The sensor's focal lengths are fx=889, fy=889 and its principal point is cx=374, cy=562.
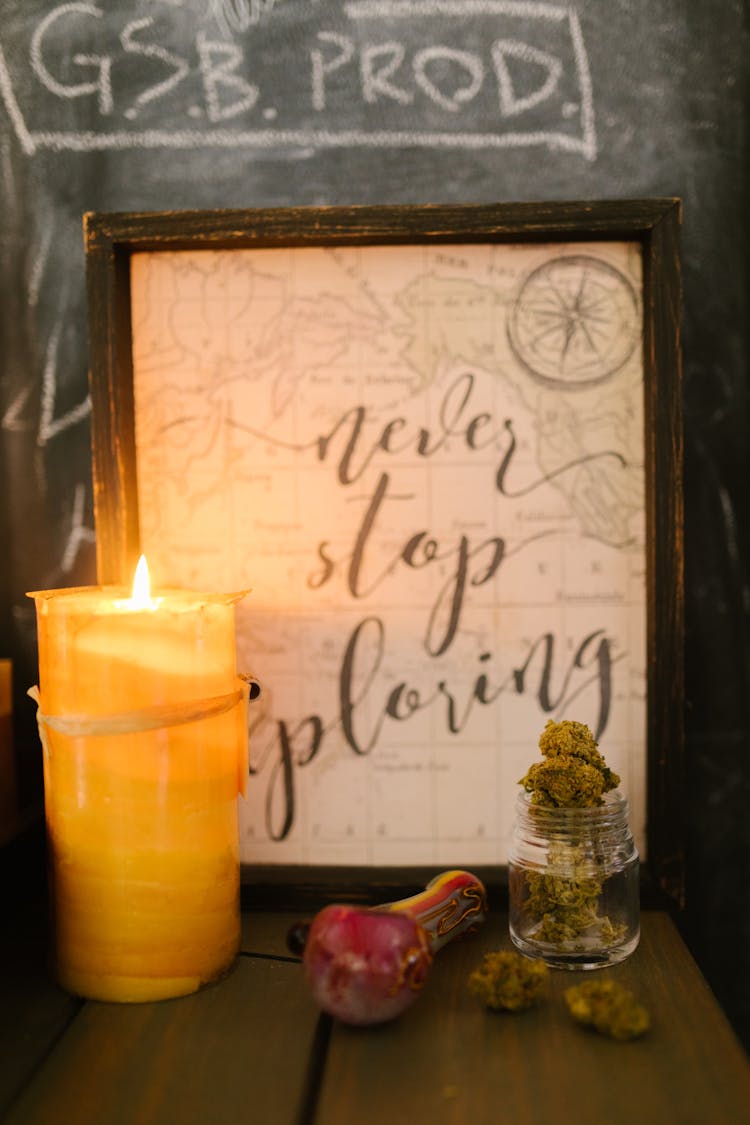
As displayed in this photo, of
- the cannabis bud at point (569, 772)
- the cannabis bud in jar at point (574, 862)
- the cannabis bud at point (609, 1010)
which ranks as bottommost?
the cannabis bud at point (609, 1010)

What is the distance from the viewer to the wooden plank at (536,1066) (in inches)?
19.5

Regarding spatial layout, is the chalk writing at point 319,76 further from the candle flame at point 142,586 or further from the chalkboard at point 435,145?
the candle flame at point 142,586

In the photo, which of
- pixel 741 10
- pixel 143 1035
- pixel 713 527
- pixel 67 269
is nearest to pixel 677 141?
pixel 741 10

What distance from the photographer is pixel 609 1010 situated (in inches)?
21.6

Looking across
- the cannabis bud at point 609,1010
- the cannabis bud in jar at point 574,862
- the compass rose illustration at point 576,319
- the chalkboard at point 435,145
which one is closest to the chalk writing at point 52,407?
the chalkboard at point 435,145

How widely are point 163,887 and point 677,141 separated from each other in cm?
73

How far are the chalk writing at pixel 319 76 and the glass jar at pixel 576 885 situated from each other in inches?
21.9

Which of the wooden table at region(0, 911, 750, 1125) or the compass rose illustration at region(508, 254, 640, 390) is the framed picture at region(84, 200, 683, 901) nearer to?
the compass rose illustration at region(508, 254, 640, 390)

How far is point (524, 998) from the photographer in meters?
0.58

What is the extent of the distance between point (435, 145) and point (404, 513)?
322 mm

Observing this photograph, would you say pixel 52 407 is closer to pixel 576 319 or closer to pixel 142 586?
pixel 142 586

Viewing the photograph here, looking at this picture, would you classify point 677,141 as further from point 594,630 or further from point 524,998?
point 524,998

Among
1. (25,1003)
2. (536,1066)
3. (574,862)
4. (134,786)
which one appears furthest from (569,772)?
(25,1003)

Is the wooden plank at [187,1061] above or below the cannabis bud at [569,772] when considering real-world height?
below
